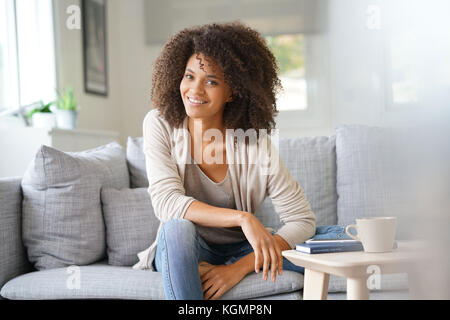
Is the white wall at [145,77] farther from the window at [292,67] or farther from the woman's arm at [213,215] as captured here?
the woman's arm at [213,215]

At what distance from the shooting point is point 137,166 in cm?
183

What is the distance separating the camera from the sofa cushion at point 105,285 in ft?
4.07

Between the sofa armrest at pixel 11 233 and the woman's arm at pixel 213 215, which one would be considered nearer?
the woman's arm at pixel 213 215

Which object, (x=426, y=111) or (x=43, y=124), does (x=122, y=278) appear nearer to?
(x=426, y=111)

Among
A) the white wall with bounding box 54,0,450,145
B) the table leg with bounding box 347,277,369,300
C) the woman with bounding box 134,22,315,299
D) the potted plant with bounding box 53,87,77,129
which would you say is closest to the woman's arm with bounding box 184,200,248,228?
the woman with bounding box 134,22,315,299

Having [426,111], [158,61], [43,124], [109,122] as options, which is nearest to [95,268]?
[158,61]

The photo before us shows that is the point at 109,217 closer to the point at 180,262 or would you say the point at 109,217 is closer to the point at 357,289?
the point at 180,262

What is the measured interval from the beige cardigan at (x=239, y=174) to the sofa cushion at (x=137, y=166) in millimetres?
460

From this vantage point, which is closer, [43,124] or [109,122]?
[43,124]

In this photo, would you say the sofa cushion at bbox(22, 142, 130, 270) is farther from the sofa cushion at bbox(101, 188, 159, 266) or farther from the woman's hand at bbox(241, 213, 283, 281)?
the woman's hand at bbox(241, 213, 283, 281)

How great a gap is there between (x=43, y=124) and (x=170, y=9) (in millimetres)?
1852

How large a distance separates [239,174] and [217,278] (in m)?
0.31

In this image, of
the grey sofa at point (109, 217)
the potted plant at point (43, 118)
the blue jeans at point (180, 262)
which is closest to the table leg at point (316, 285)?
the blue jeans at point (180, 262)
